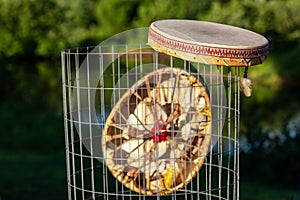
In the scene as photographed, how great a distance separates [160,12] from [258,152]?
798 centimetres

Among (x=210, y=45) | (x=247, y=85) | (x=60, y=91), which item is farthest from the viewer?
(x=60, y=91)

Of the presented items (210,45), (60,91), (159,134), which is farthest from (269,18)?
(210,45)

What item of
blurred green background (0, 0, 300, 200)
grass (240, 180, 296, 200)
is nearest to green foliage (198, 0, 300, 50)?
blurred green background (0, 0, 300, 200)

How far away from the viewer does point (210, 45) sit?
2459mm

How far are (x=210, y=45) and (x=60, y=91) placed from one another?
870 centimetres

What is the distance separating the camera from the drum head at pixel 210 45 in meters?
2.46

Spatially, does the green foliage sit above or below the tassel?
above

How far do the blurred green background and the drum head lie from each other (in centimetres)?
158

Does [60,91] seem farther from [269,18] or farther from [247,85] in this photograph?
[247,85]

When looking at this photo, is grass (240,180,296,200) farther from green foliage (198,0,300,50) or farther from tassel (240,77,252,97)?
green foliage (198,0,300,50)

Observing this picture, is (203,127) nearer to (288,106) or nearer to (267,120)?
(267,120)

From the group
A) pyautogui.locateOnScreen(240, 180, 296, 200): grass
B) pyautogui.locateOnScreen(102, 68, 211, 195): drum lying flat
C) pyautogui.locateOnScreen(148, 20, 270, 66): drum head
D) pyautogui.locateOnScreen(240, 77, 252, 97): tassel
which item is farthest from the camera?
pyautogui.locateOnScreen(240, 180, 296, 200): grass

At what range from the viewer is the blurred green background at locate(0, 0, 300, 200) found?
6336 mm

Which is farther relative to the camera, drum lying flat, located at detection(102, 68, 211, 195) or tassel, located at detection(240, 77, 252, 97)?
drum lying flat, located at detection(102, 68, 211, 195)
